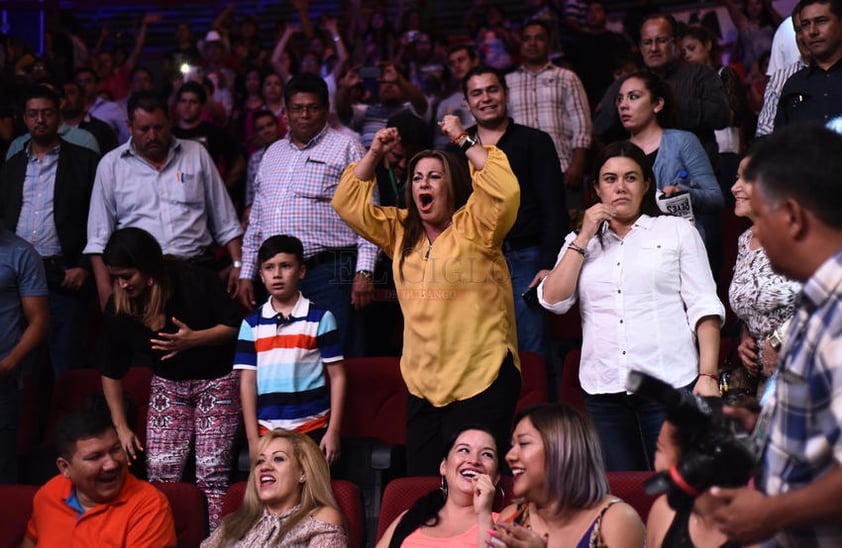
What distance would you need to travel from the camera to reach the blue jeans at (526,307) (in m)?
4.68

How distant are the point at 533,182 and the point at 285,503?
5.94 ft

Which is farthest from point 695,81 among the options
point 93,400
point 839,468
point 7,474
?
point 839,468

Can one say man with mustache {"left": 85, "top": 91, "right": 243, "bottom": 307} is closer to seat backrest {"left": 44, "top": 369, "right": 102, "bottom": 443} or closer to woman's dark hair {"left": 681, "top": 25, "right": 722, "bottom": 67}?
seat backrest {"left": 44, "top": 369, "right": 102, "bottom": 443}

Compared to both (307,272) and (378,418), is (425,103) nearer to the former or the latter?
(307,272)

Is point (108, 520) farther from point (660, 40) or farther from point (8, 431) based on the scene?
point (660, 40)

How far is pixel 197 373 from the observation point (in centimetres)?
435

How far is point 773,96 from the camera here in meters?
4.72

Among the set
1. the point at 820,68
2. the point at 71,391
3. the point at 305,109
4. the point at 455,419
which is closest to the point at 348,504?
the point at 455,419

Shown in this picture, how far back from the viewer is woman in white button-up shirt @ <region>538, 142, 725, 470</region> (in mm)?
3541

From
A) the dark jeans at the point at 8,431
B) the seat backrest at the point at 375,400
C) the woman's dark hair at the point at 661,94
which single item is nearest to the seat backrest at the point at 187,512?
the seat backrest at the point at 375,400

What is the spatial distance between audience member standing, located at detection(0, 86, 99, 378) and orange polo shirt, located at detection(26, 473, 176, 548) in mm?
1658

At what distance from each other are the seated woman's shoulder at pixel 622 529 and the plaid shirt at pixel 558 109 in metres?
3.29

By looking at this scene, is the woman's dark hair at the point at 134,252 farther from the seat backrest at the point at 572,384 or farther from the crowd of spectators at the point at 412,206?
the seat backrest at the point at 572,384

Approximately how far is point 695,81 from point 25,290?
3142mm
